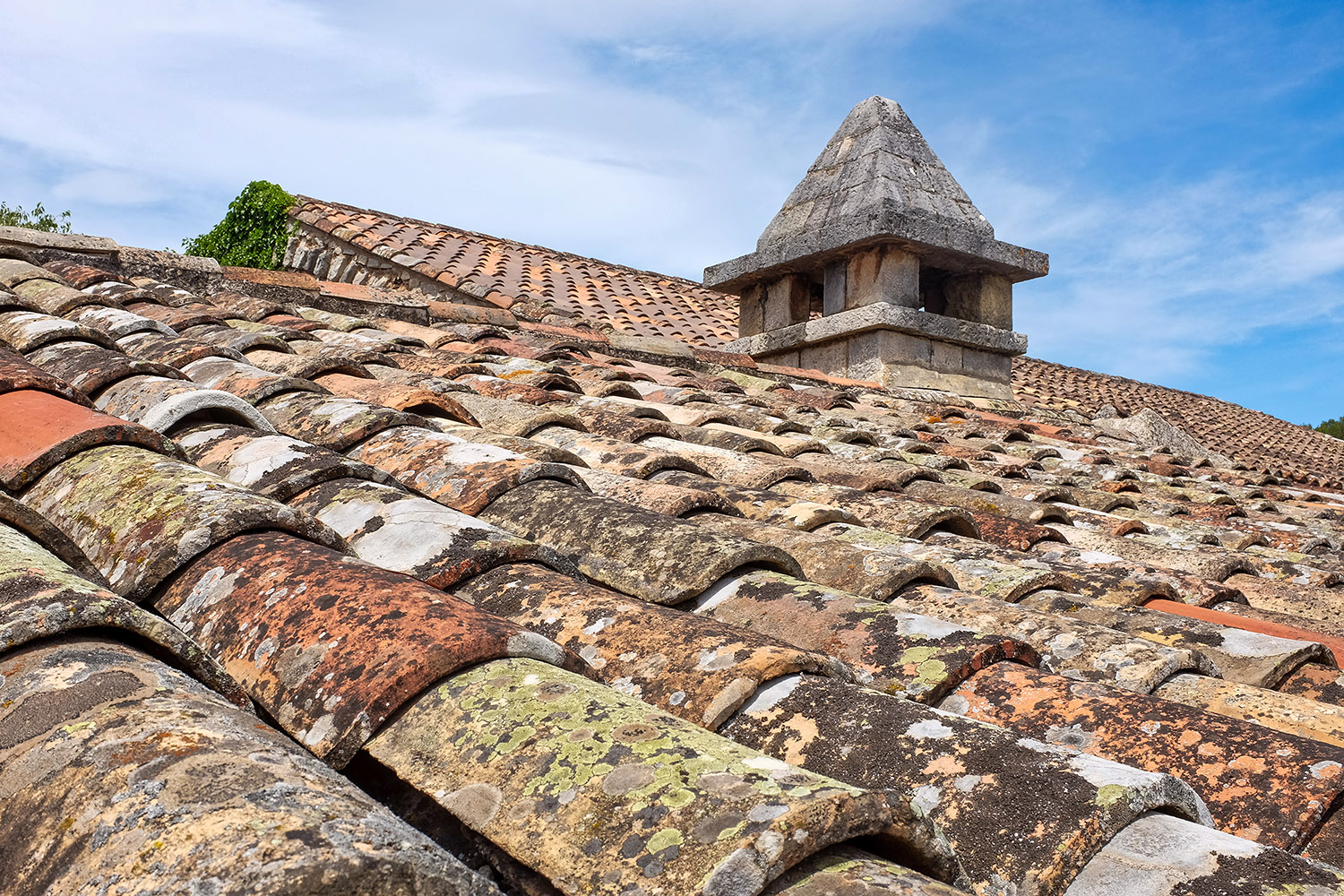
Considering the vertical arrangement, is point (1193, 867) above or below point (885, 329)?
below

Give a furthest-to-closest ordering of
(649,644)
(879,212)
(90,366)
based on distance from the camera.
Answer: (879,212), (90,366), (649,644)

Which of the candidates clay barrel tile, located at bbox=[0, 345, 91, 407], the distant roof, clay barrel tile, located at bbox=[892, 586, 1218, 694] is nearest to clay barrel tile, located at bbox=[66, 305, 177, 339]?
clay barrel tile, located at bbox=[0, 345, 91, 407]

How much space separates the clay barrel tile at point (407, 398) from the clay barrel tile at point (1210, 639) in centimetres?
186

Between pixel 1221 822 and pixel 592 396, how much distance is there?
11.3 feet

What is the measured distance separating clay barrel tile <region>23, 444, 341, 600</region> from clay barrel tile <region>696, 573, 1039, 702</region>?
0.78m

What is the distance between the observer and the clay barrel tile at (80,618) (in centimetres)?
117

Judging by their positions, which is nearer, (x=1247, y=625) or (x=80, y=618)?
(x=80, y=618)

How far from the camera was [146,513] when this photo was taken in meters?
1.82

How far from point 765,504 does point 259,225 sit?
11299 millimetres

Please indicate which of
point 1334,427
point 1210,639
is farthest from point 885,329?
point 1334,427

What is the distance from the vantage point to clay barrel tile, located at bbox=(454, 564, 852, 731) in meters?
1.53

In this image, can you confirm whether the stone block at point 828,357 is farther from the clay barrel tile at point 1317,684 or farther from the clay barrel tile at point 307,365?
the clay barrel tile at point 1317,684

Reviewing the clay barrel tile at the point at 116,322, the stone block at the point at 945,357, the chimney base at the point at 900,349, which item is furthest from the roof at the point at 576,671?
the stone block at the point at 945,357

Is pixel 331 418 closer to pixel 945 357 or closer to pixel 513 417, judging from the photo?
pixel 513 417
